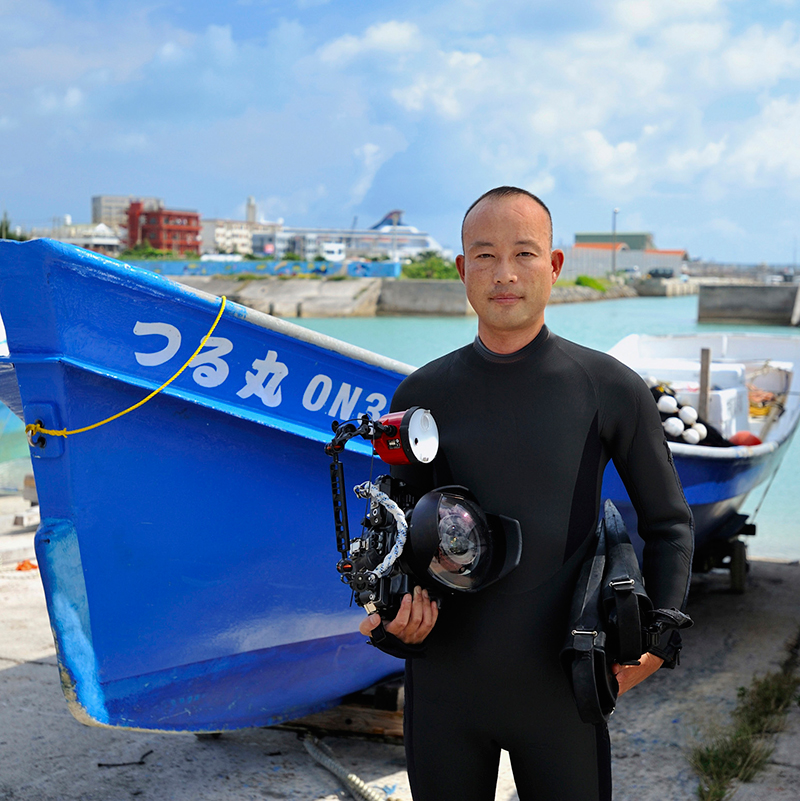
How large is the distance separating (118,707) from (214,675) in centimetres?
34

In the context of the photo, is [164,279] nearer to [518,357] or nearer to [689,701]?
[518,357]

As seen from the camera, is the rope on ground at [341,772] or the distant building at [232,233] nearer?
the rope on ground at [341,772]

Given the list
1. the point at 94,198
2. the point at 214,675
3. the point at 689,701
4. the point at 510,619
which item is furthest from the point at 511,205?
the point at 94,198

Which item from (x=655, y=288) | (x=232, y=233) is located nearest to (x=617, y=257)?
(x=655, y=288)

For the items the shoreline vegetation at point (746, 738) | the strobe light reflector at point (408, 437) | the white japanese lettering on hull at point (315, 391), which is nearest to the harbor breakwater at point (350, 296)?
the shoreline vegetation at point (746, 738)

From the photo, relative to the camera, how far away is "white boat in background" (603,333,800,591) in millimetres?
4352

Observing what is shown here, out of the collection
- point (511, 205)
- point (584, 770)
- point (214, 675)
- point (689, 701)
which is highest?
point (511, 205)

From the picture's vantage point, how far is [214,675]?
2.99 metres

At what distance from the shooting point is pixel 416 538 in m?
1.57

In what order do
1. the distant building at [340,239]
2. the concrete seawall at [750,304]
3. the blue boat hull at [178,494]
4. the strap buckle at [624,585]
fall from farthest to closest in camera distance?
the distant building at [340,239] → the concrete seawall at [750,304] → the blue boat hull at [178,494] → the strap buckle at [624,585]

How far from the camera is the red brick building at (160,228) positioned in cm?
8750

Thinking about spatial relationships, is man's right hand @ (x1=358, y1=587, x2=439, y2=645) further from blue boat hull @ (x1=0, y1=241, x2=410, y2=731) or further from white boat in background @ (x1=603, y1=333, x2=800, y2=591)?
white boat in background @ (x1=603, y1=333, x2=800, y2=591)

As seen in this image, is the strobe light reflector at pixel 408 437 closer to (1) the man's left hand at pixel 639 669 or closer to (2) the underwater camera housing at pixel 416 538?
(2) the underwater camera housing at pixel 416 538

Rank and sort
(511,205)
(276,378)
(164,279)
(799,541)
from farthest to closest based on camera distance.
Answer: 1. (799,541)
2. (276,378)
3. (164,279)
4. (511,205)
